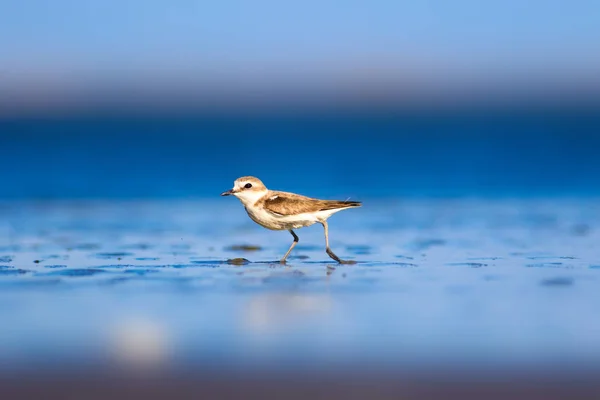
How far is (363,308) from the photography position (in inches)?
334

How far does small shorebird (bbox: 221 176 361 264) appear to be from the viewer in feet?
39.4

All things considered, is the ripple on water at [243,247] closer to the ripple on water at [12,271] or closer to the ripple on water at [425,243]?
the ripple on water at [425,243]

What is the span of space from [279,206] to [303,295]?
285 centimetres

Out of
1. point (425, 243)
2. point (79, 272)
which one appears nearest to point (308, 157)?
point (425, 243)

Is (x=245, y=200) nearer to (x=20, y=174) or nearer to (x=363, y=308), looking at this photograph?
(x=363, y=308)

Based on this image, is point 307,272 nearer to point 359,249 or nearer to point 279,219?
point 279,219

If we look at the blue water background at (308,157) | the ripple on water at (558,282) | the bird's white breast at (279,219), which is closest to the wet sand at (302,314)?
the ripple on water at (558,282)

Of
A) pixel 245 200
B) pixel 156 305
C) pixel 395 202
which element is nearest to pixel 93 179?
pixel 395 202

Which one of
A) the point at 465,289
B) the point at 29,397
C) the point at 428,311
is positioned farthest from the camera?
the point at 465,289

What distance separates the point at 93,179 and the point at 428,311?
65.9ft

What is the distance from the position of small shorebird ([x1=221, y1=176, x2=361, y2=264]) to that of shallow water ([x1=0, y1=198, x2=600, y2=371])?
1.69 ft

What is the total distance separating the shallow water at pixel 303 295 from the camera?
688 cm

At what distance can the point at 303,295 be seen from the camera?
9.24 meters

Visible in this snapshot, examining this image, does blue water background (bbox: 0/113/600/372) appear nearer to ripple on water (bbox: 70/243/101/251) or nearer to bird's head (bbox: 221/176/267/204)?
ripple on water (bbox: 70/243/101/251)
